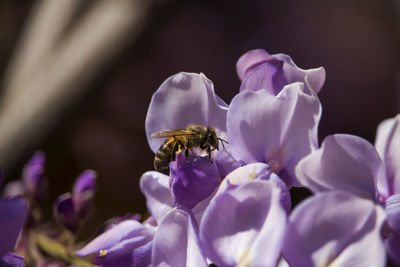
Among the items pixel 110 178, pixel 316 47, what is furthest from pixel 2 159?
pixel 316 47

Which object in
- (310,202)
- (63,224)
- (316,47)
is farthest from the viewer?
(316,47)

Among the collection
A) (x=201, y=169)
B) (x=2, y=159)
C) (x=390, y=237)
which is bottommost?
(x=390, y=237)

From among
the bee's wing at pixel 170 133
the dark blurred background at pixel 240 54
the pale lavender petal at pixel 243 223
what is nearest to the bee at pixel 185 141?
the bee's wing at pixel 170 133

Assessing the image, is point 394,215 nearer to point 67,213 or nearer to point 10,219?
point 10,219

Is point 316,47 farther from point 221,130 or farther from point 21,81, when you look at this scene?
point 221,130

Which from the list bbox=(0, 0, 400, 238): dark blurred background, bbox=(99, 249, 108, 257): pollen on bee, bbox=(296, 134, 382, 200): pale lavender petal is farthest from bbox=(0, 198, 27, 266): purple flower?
bbox=(0, 0, 400, 238): dark blurred background

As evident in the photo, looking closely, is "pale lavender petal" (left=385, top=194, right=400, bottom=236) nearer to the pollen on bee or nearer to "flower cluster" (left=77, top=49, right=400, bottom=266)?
"flower cluster" (left=77, top=49, right=400, bottom=266)
